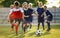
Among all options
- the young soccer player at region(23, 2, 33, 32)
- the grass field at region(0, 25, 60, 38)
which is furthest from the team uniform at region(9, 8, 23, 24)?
the grass field at region(0, 25, 60, 38)

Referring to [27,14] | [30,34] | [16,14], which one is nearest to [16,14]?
[16,14]

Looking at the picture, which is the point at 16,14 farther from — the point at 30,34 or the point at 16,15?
the point at 30,34

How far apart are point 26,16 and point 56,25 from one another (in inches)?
76.3

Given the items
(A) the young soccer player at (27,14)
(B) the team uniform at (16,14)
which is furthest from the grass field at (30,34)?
(B) the team uniform at (16,14)

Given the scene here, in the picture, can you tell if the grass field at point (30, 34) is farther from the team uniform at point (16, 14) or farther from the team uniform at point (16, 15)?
the team uniform at point (16, 14)

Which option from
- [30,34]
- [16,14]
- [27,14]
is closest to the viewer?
[16,14]

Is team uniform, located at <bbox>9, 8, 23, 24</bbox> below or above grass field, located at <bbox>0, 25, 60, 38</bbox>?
above

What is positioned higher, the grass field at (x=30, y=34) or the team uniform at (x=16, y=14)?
the team uniform at (x=16, y=14)

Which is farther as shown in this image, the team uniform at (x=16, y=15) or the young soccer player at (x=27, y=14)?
the young soccer player at (x=27, y=14)

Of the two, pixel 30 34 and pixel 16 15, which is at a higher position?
pixel 16 15

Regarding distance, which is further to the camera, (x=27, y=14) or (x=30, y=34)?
(x=27, y=14)

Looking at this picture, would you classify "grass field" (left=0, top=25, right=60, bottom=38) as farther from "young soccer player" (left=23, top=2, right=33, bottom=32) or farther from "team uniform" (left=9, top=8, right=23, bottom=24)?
"team uniform" (left=9, top=8, right=23, bottom=24)

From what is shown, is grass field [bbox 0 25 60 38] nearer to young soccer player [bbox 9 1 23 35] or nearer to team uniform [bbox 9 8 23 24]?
young soccer player [bbox 9 1 23 35]

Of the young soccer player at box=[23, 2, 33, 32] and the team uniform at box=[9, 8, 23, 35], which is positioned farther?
the young soccer player at box=[23, 2, 33, 32]
